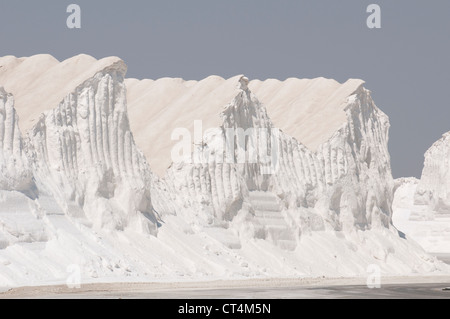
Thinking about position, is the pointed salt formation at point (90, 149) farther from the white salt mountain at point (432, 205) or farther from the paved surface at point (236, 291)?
the white salt mountain at point (432, 205)

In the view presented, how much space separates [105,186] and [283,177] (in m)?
14.1

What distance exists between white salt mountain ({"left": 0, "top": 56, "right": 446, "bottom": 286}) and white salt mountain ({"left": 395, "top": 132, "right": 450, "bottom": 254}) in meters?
33.4

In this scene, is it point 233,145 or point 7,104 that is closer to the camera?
point 7,104

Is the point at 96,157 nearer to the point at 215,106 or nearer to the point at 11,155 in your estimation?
the point at 11,155

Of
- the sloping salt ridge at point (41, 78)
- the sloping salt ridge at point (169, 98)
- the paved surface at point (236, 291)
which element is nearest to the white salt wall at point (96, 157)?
the sloping salt ridge at point (41, 78)

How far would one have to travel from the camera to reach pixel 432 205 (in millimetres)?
101438

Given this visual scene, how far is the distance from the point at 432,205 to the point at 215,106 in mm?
50115

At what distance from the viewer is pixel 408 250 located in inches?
2493

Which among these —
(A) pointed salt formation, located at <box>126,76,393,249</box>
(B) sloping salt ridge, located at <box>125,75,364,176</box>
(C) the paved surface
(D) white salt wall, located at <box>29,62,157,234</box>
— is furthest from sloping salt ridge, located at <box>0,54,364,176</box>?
(C) the paved surface

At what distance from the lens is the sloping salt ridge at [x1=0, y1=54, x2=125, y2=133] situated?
47.6 metres

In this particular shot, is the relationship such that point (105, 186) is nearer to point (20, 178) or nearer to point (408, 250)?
point (20, 178)

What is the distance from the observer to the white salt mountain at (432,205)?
9800 centimetres
